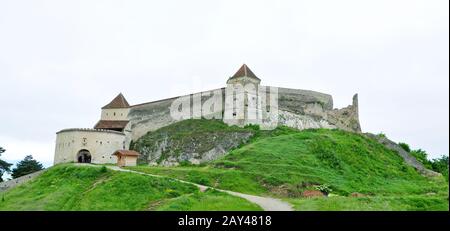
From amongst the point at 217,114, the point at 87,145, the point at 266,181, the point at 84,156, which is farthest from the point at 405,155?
the point at 84,156

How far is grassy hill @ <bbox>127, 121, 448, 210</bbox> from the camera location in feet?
76.6

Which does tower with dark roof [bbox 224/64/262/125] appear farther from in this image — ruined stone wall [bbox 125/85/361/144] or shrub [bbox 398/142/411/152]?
shrub [bbox 398/142/411/152]

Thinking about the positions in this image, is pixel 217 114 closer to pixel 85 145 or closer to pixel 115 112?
pixel 115 112

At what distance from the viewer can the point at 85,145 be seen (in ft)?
A: 137

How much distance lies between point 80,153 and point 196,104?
41.1ft

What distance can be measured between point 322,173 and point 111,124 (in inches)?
1002

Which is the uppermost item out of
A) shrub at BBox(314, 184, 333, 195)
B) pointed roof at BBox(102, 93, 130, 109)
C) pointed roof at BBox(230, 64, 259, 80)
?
pointed roof at BBox(230, 64, 259, 80)

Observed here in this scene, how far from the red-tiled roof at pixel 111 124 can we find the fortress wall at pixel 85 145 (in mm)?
5161

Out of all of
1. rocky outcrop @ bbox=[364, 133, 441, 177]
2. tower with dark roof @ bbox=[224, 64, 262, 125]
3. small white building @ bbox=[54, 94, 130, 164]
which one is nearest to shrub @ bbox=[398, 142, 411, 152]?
rocky outcrop @ bbox=[364, 133, 441, 177]

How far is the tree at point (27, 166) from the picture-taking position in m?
47.4

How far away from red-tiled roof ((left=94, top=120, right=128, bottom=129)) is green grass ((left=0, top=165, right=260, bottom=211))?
15.9 meters

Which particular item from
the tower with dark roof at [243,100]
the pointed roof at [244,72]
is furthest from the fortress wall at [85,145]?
the pointed roof at [244,72]
